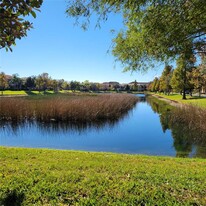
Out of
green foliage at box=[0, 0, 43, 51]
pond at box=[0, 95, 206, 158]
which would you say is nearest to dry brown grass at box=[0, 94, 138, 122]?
pond at box=[0, 95, 206, 158]

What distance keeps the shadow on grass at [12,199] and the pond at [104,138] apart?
20.5 feet

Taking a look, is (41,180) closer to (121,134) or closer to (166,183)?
(166,183)

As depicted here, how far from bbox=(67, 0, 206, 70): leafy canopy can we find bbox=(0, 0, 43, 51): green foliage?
1.94 metres

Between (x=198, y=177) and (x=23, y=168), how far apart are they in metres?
3.34

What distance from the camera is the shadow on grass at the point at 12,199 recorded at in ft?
Result: 10.5

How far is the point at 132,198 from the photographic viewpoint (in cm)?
332

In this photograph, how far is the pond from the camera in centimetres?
973

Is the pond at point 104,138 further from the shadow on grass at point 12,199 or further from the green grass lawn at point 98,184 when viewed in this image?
the shadow on grass at point 12,199

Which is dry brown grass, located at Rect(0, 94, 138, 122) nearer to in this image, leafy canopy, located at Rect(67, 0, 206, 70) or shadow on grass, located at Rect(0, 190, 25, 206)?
leafy canopy, located at Rect(67, 0, 206, 70)

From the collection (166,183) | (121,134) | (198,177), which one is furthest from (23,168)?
(121,134)

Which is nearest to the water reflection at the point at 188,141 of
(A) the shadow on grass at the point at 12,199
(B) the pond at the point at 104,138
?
(B) the pond at the point at 104,138

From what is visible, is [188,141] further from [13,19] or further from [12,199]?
[13,19]

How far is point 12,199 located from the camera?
329 cm

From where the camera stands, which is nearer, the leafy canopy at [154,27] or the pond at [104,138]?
the leafy canopy at [154,27]
